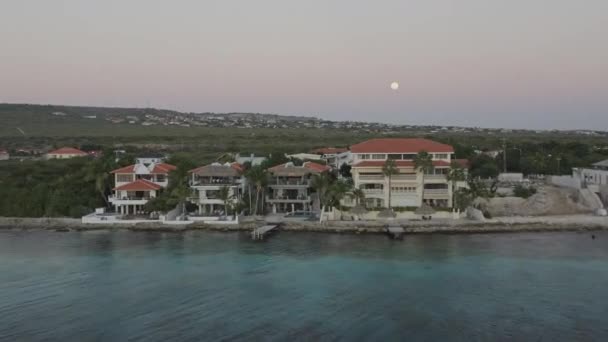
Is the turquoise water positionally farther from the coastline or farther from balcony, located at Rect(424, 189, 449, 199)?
balcony, located at Rect(424, 189, 449, 199)

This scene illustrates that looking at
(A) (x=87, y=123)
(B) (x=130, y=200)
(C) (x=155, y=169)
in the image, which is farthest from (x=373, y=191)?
(A) (x=87, y=123)

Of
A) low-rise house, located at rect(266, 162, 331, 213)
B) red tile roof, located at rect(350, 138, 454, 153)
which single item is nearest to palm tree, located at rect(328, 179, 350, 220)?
low-rise house, located at rect(266, 162, 331, 213)

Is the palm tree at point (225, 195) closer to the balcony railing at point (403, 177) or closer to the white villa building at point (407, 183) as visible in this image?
the white villa building at point (407, 183)

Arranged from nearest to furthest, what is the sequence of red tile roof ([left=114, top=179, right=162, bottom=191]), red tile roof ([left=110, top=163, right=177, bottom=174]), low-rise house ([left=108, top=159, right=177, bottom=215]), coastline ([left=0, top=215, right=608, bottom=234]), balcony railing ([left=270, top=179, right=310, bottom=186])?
1. coastline ([left=0, top=215, right=608, bottom=234])
2. red tile roof ([left=114, top=179, right=162, bottom=191])
3. low-rise house ([left=108, top=159, right=177, bottom=215])
4. balcony railing ([left=270, top=179, right=310, bottom=186])
5. red tile roof ([left=110, top=163, right=177, bottom=174])

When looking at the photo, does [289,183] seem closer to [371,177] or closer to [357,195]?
[357,195]

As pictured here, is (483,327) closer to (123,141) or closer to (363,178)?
(363,178)

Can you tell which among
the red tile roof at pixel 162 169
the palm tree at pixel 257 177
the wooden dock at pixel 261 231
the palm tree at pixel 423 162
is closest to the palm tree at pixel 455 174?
the palm tree at pixel 423 162

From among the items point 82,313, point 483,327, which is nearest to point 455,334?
point 483,327
